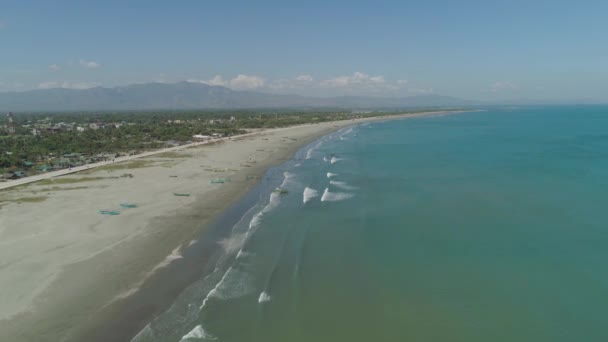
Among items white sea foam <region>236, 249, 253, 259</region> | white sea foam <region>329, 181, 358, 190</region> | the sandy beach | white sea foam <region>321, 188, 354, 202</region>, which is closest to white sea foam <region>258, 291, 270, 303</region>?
white sea foam <region>236, 249, 253, 259</region>

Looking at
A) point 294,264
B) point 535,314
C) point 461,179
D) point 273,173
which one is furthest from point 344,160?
point 535,314

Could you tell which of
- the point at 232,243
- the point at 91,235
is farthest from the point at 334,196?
the point at 91,235

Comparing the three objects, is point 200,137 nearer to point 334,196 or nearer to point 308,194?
point 308,194

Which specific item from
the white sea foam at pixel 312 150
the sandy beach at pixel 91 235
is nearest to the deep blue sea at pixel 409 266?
the sandy beach at pixel 91 235

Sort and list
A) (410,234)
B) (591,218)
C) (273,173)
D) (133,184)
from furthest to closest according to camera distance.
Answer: (273,173)
(133,184)
(591,218)
(410,234)

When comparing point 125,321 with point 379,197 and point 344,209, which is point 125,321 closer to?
point 344,209

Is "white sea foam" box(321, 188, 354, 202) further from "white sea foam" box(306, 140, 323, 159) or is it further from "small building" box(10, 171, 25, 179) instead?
"small building" box(10, 171, 25, 179)
